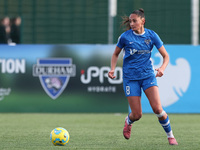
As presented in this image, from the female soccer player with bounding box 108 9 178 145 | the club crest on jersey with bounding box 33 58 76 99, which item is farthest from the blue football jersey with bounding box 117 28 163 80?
the club crest on jersey with bounding box 33 58 76 99

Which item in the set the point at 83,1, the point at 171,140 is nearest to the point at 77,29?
the point at 83,1

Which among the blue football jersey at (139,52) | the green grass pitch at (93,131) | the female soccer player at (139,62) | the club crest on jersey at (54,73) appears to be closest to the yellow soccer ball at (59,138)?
the green grass pitch at (93,131)

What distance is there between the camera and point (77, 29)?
48.8ft

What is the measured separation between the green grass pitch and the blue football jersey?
99cm

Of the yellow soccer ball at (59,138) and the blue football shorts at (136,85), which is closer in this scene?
the yellow soccer ball at (59,138)

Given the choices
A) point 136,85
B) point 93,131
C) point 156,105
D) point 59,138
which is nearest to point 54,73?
point 93,131

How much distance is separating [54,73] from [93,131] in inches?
173

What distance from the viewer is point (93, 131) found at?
9.23 m

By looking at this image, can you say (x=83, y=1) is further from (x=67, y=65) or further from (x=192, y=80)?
(x=192, y=80)

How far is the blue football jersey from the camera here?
7.20 m

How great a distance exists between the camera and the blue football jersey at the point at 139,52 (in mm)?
7195

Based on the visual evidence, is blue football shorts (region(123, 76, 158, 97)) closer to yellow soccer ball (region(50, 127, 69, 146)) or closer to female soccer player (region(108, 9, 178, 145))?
female soccer player (region(108, 9, 178, 145))

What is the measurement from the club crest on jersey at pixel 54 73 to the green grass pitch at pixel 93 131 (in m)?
0.64

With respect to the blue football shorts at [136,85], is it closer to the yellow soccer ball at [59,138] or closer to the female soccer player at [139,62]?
the female soccer player at [139,62]
